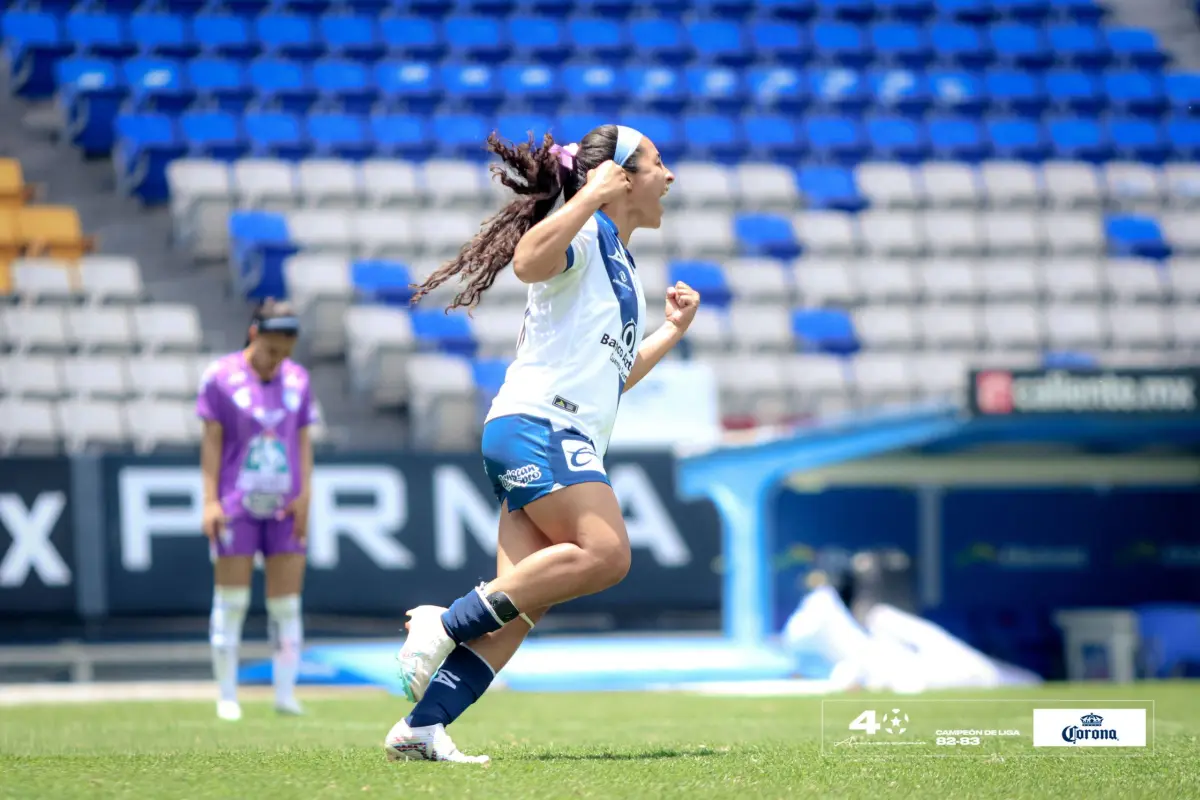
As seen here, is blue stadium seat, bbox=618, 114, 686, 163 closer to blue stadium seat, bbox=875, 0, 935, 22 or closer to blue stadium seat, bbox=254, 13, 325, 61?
blue stadium seat, bbox=254, 13, 325, 61

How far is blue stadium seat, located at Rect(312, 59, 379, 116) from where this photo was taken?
2053cm

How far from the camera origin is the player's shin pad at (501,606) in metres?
4.78

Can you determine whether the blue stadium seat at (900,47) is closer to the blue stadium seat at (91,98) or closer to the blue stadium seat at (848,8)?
the blue stadium seat at (848,8)

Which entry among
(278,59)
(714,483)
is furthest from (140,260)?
(714,483)

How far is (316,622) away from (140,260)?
20.6 feet

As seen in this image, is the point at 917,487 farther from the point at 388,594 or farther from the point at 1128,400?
the point at 388,594

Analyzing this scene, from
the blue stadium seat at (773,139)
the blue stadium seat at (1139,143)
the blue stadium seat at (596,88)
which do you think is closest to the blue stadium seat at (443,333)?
the blue stadium seat at (596,88)

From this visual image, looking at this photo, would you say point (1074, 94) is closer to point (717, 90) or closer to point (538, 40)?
point (717, 90)

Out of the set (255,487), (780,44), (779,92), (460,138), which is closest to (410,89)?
(460,138)

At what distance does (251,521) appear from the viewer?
8.67 meters

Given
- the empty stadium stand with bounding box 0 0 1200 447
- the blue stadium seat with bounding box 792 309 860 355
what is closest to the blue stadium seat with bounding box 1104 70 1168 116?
the empty stadium stand with bounding box 0 0 1200 447

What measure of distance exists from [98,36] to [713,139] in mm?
7689

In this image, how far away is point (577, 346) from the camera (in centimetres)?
492

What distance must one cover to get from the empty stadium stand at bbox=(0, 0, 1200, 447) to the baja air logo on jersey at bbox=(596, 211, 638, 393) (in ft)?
32.2
